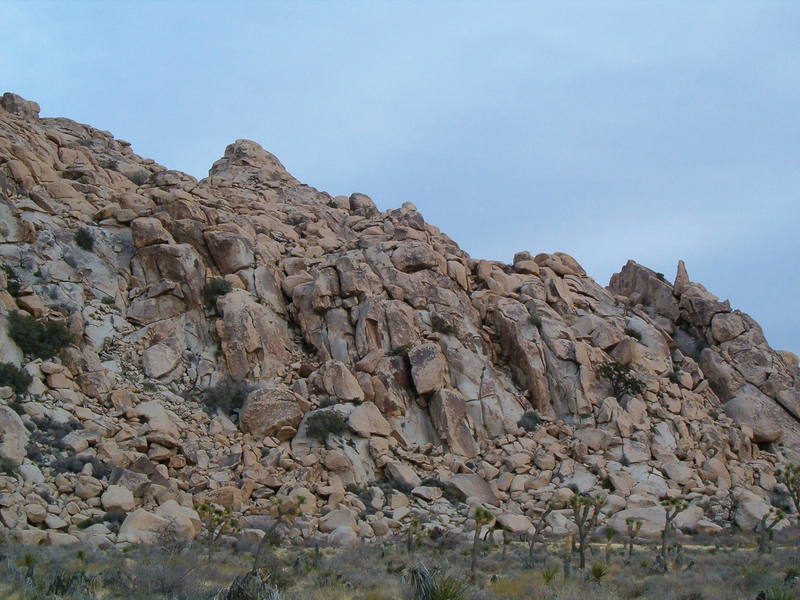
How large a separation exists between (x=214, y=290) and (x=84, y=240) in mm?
7904

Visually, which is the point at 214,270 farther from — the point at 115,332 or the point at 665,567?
the point at 665,567

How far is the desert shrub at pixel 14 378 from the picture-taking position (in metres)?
→ 30.0

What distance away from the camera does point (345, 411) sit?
36.8 metres

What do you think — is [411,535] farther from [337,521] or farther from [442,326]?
[442,326]

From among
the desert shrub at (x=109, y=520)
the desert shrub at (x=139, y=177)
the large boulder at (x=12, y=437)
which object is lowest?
the desert shrub at (x=109, y=520)

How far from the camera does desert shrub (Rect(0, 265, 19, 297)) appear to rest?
3475cm

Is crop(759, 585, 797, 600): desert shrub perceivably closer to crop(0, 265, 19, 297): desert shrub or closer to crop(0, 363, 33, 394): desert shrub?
crop(0, 363, 33, 394): desert shrub

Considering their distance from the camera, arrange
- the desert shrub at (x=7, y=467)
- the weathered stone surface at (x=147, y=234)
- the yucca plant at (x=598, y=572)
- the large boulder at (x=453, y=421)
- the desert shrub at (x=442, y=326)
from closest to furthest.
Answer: the yucca plant at (x=598, y=572) → the desert shrub at (x=7, y=467) → the large boulder at (x=453, y=421) → the weathered stone surface at (x=147, y=234) → the desert shrub at (x=442, y=326)

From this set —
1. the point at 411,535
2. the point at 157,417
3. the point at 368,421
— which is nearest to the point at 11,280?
the point at 157,417

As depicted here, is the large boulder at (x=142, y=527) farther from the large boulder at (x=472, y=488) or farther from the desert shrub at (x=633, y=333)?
the desert shrub at (x=633, y=333)

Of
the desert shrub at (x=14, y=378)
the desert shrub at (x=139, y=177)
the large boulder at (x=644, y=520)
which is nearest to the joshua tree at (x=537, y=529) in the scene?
the large boulder at (x=644, y=520)

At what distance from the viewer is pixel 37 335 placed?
107 feet

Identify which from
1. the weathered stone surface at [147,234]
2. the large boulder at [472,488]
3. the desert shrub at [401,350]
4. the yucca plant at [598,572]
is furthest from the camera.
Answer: the weathered stone surface at [147,234]

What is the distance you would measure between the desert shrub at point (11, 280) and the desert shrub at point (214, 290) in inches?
367
